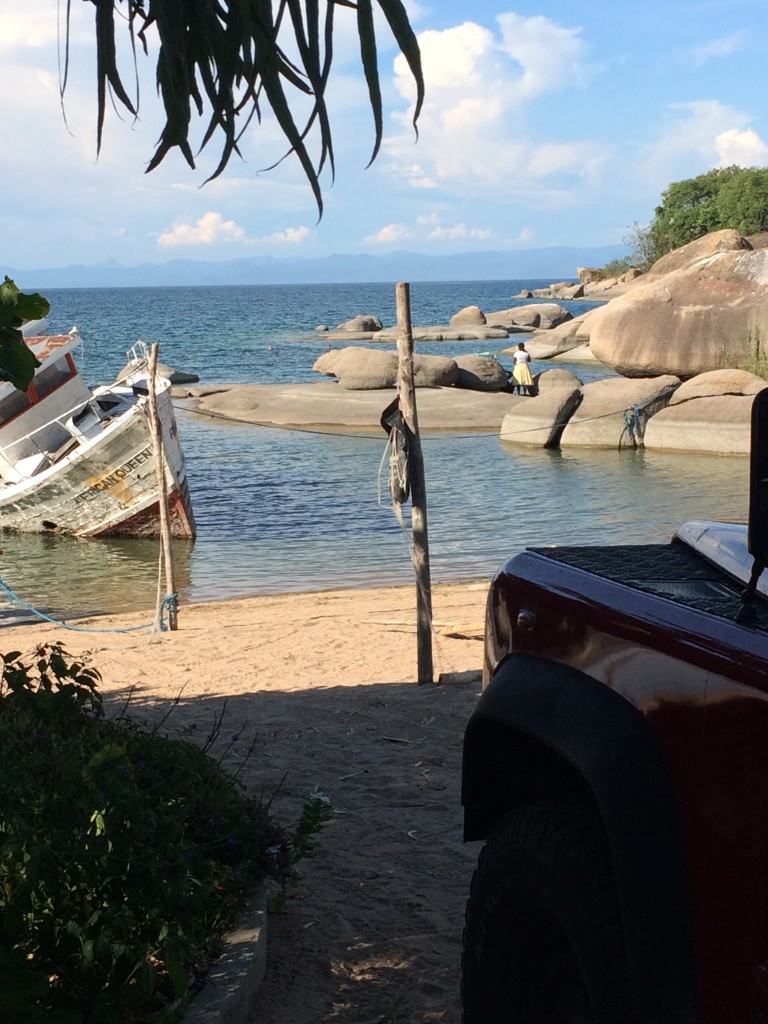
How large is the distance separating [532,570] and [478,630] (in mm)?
8365

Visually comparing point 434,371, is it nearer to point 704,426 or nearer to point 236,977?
point 704,426

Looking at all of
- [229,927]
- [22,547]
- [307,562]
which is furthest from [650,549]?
[22,547]

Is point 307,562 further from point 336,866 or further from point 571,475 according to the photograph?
point 336,866

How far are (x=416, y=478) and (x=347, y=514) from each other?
1311 centimetres

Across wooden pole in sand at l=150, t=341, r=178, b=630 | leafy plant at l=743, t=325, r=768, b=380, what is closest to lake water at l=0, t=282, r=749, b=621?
wooden pole in sand at l=150, t=341, r=178, b=630

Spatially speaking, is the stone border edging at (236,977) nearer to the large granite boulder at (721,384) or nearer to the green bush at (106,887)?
the green bush at (106,887)

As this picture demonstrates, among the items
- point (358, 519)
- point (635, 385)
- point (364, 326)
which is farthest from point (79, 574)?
point (364, 326)

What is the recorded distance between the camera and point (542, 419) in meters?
28.4

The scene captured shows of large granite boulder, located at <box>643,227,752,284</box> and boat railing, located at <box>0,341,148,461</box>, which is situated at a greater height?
large granite boulder, located at <box>643,227,752,284</box>

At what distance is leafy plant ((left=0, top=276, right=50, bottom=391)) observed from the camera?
3.06 m

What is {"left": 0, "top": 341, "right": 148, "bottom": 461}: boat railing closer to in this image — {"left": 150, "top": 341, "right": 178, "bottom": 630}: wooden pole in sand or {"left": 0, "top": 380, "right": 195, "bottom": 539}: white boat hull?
{"left": 0, "top": 380, "right": 195, "bottom": 539}: white boat hull

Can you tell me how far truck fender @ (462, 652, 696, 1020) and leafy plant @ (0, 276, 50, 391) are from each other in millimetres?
1560

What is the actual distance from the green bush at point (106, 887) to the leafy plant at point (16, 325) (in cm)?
115

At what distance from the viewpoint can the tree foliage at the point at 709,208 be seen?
67250 mm
